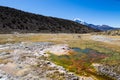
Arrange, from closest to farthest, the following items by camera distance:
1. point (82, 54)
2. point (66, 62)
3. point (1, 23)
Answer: point (66, 62)
point (82, 54)
point (1, 23)

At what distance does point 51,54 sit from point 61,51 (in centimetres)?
400

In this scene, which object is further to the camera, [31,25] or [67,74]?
[31,25]

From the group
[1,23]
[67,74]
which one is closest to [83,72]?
[67,74]

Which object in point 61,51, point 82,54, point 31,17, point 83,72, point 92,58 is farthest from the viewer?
point 31,17

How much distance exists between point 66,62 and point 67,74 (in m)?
7.44

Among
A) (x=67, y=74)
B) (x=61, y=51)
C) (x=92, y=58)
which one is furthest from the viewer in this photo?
(x=61, y=51)

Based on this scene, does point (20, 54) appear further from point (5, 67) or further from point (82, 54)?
point (82, 54)

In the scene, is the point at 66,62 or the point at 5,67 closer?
the point at 5,67

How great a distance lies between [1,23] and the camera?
119m

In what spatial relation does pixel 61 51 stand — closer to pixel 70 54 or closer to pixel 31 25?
pixel 70 54

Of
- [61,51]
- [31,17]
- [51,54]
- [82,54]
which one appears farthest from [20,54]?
[31,17]

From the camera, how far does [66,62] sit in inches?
1377

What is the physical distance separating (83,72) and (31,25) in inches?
4574

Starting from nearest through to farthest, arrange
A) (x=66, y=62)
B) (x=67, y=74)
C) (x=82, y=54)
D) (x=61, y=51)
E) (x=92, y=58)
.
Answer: (x=67, y=74), (x=66, y=62), (x=92, y=58), (x=82, y=54), (x=61, y=51)
